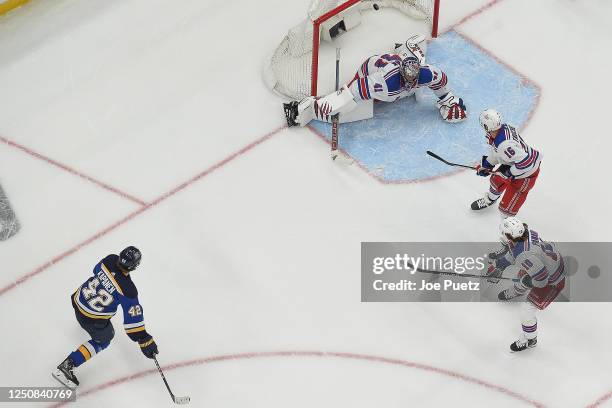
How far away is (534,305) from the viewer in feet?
21.1

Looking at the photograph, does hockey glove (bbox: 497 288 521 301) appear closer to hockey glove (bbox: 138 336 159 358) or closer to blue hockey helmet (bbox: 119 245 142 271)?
hockey glove (bbox: 138 336 159 358)

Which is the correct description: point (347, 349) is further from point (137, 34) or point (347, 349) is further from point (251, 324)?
point (137, 34)

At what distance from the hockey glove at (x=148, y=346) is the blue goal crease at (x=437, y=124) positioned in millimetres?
1984

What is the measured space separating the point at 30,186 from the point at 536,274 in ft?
10.9

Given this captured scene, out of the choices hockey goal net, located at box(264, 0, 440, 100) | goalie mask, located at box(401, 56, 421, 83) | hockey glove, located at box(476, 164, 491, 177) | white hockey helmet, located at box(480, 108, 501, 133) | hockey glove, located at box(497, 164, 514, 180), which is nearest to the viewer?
white hockey helmet, located at box(480, 108, 501, 133)

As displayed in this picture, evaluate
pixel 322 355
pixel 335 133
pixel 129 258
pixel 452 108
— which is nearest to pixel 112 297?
pixel 129 258

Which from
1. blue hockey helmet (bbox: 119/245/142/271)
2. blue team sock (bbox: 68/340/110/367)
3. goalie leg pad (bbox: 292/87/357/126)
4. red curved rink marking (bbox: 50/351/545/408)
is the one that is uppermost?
blue hockey helmet (bbox: 119/245/142/271)

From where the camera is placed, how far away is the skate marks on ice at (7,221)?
288 inches

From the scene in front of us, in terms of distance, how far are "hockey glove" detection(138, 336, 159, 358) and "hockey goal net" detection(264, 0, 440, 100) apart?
7.62 feet

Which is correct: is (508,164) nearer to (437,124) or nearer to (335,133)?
(437,124)

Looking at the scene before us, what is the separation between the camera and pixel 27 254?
7191mm

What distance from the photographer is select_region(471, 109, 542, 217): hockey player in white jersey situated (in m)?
6.67

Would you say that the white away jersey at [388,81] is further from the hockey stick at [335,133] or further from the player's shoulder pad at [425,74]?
the hockey stick at [335,133]

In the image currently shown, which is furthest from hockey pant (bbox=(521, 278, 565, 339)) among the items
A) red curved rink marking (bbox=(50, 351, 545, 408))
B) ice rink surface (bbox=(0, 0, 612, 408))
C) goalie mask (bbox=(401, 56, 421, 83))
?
goalie mask (bbox=(401, 56, 421, 83))
